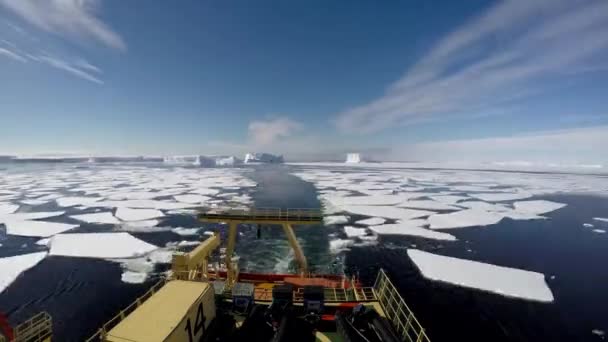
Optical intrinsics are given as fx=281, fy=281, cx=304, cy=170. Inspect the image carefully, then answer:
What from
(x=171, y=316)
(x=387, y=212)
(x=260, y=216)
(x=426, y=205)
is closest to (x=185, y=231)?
(x=260, y=216)

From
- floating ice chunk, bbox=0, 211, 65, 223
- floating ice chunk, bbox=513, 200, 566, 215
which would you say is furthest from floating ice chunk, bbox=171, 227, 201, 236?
floating ice chunk, bbox=513, 200, 566, 215

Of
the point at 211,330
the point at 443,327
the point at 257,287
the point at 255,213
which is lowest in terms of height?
the point at 443,327

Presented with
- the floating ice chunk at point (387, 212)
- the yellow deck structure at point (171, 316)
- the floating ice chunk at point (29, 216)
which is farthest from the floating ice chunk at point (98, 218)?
the floating ice chunk at point (387, 212)

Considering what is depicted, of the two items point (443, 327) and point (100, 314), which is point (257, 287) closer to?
point (100, 314)

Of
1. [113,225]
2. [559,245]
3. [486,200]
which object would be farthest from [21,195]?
[486,200]

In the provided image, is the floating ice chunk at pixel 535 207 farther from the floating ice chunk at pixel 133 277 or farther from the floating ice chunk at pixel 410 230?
the floating ice chunk at pixel 133 277

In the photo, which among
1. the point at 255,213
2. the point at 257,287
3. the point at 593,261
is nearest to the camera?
the point at 257,287

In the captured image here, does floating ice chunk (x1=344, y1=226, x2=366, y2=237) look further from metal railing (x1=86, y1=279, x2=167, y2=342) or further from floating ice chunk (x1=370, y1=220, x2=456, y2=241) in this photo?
metal railing (x1=86, y1=279, x2=167, y2=342)

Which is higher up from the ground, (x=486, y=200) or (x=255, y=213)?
(x=255, y=213)
